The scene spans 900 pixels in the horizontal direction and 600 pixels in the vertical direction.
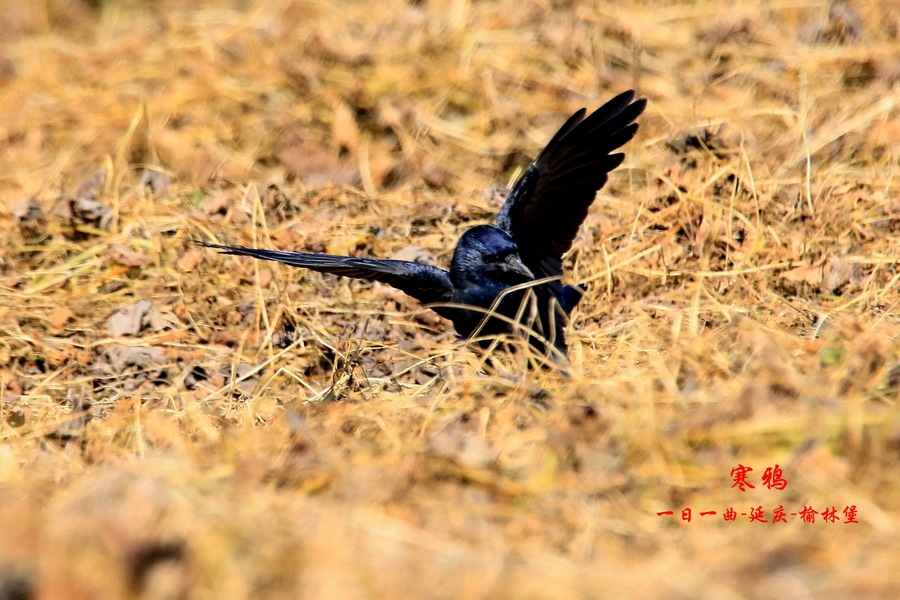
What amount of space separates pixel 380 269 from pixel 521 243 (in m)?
0.68

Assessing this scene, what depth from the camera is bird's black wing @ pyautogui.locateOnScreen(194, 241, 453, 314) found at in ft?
14.5

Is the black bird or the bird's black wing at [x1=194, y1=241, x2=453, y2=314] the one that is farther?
the black bird

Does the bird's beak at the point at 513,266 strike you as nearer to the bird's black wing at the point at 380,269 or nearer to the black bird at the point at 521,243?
the black bird at the point at 521,243

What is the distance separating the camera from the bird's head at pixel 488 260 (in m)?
4.55

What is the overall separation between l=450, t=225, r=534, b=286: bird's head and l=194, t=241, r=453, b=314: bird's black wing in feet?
0.28

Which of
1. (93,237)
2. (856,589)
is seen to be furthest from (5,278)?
(856,589)

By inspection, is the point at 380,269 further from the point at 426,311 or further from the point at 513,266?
the point at 426,311

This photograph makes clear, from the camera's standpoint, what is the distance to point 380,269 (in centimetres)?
449

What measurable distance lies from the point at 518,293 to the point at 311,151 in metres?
3.14

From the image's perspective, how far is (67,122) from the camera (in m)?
7.89

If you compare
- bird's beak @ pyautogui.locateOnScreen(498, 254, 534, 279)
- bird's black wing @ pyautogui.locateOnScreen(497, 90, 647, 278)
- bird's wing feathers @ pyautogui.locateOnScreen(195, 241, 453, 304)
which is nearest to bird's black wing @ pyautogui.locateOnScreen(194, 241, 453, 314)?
bird's wing feathers @ pyautogui.locateOnScreen(195, 241, 453, 304)

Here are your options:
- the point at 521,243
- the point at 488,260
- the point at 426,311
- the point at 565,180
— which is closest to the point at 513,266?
the point at 488,260

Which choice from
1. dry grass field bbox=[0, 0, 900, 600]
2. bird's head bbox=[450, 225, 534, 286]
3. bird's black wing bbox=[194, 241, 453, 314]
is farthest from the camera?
bird's head bbox=[450, 225, 534, 286]

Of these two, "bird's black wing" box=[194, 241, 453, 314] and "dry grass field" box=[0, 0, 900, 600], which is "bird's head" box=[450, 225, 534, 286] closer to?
"bird's black wing" box=[194, 241, 453, 314]
